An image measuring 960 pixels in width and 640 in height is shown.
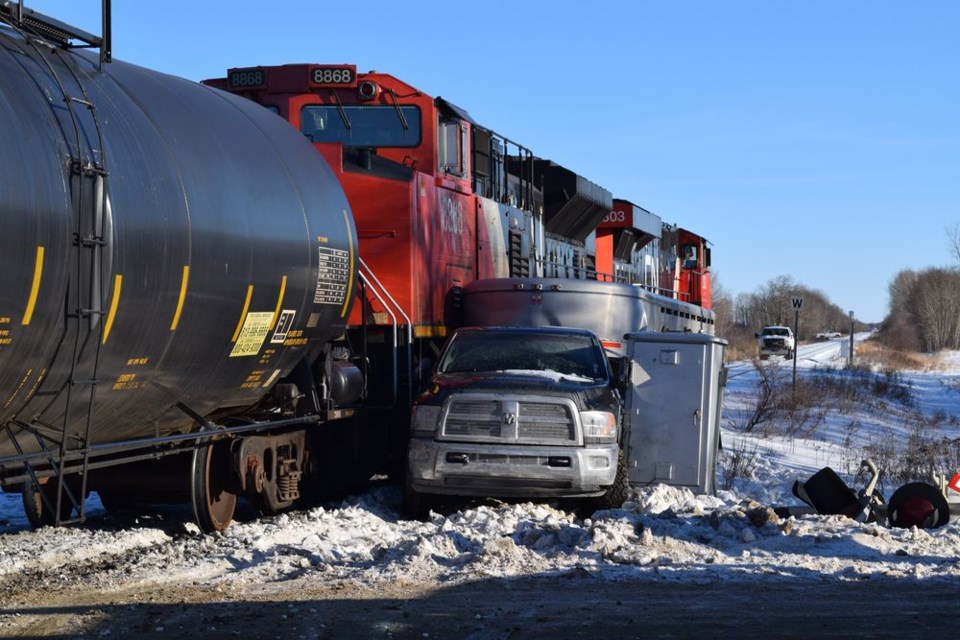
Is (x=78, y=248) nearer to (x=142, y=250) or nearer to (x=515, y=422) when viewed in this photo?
(x=142, y=250)

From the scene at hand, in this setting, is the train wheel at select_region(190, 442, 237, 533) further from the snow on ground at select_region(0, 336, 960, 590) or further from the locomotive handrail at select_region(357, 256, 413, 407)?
the locomotive handrail at select_region(357, 256, 413, 407)

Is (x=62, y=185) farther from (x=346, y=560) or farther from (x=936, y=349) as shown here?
(x=936, y=349)

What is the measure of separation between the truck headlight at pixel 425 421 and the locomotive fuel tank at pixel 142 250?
1375mm

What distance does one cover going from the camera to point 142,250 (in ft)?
24.9

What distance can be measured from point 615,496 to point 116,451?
209 inches

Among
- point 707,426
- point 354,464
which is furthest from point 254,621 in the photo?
point 707,426

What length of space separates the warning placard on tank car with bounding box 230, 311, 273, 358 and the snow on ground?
4.95 feet

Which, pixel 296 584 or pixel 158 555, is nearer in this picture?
pixel 296 584

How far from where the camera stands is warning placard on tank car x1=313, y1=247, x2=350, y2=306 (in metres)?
10.4

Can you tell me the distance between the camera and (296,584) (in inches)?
324

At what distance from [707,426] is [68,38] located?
768 centimetres

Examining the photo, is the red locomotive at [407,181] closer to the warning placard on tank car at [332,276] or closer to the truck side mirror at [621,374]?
the warning placard on tank car at [332,276]

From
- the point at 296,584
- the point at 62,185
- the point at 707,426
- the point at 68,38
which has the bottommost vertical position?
the point at 296,584

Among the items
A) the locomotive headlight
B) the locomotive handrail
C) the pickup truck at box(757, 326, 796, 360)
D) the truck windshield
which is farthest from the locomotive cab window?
the pickup truck at box(757, 326, 796, 360)
